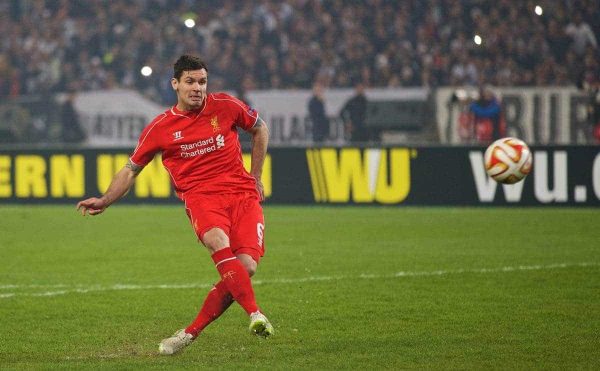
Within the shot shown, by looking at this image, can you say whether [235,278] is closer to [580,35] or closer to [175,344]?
[175,344]

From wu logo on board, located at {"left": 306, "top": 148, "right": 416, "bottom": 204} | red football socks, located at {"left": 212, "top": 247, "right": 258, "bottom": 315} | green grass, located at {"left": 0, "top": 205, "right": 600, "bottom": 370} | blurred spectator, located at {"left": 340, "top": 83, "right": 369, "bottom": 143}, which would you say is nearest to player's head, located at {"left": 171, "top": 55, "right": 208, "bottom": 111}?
red football socks, located at {"left": 212, "top": 247, "right": 258, "bottom": 315}

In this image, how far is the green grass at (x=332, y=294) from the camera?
7090mm

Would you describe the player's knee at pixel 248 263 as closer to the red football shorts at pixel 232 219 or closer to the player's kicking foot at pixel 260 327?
the red football shorts at pixel 232 219

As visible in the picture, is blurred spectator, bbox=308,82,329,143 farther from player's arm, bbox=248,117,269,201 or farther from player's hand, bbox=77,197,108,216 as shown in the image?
player's hand, bbox=77,197,108,216

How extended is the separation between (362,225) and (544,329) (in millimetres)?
8928

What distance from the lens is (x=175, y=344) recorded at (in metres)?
7.04

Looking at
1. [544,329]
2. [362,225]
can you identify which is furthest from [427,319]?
[362,225]

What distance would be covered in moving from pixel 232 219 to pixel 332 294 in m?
2.89

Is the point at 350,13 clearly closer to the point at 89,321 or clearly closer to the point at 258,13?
the point at 258,13

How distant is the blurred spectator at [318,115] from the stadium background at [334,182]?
0.51 ft

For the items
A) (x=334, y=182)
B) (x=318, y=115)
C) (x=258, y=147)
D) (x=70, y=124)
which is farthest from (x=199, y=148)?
(x=70, y=124)

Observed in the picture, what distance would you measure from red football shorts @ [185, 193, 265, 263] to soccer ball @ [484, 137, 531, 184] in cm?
433

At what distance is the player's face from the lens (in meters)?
7.13

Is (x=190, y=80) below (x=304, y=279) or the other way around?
the other way around
